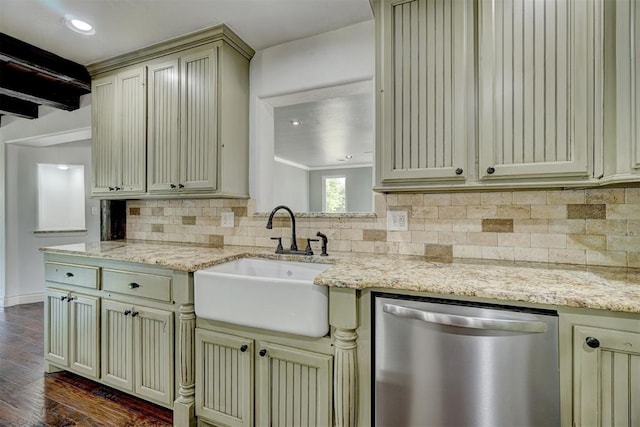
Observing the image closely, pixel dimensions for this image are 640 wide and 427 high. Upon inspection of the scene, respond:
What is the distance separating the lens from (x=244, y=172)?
2230 millimetres

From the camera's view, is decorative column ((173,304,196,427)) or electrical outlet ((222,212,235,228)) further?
electrical outlet ((222,212,235,228))

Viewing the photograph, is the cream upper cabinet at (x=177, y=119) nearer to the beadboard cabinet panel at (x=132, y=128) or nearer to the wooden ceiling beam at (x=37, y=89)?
the beadboard cabinet panel at (x=132, y=128)

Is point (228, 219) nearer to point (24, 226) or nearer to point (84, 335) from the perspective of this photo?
point (84, 335)

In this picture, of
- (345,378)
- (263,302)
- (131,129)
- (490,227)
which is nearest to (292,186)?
(131,129)

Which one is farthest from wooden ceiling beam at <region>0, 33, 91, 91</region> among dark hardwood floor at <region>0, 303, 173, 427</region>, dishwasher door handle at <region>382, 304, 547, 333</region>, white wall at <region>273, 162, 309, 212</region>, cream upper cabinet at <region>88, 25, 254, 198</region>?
white wall at <region>273, 162, 309, 212</region>

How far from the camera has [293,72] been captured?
7.00 feet

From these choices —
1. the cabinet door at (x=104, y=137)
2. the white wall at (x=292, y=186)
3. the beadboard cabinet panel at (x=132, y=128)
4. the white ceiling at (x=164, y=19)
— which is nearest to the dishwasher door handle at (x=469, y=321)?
the white ceiling at (x=164, y=19)

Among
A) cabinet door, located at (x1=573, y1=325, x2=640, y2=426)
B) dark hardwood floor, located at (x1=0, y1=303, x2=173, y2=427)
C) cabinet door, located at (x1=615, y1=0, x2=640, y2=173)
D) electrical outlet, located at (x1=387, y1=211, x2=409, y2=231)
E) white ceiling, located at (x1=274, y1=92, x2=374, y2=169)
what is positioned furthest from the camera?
white ceiling, located at (x1=274, y1=92, x2=374, y2=169)

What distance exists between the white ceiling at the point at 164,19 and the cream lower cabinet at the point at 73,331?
1757mm

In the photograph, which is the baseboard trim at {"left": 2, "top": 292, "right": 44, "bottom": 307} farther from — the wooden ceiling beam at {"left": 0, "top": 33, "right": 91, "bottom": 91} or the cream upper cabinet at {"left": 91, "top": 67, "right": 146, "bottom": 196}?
the wooden ceiling beam at {"left": 0, "top": 33, "right": 91, "bottom": 91}

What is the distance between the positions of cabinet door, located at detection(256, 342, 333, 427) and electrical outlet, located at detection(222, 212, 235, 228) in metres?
1.12

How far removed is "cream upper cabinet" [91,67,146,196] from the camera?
224 centimetres

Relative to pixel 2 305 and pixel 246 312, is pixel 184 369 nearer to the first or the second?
pixel 246 312

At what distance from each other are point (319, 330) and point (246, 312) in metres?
0.37
